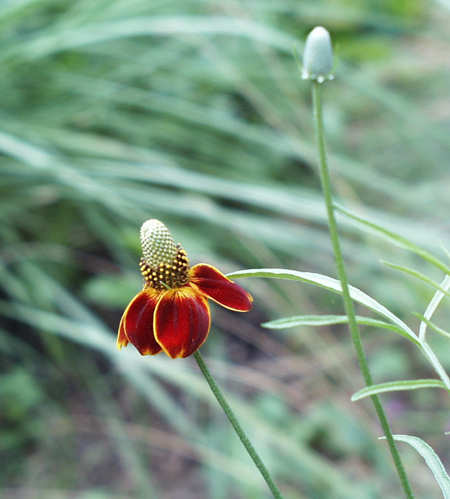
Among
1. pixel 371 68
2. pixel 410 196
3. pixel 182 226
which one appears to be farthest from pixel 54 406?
pixel 371 68

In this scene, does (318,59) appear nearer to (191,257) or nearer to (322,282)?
(322,282)

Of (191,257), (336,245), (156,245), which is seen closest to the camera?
(336,245)

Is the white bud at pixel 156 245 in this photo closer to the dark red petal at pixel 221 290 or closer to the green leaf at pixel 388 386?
the dark red petal at pixel 221 290

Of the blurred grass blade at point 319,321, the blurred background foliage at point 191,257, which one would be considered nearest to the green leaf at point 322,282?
the blurred grass blade at point 319,321

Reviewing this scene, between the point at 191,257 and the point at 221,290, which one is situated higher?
the point at 191,257

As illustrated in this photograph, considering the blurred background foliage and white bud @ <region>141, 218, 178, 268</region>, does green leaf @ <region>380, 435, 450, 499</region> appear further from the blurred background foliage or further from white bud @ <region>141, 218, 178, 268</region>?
the blurred background foliage

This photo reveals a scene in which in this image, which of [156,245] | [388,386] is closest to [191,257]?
[156,245]

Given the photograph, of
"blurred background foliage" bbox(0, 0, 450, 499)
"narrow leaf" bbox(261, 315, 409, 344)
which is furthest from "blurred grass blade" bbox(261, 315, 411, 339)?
"blurred background foliage" bbox(0, 0, 450, 499)

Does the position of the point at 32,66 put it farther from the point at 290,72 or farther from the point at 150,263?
the point at 150,263
